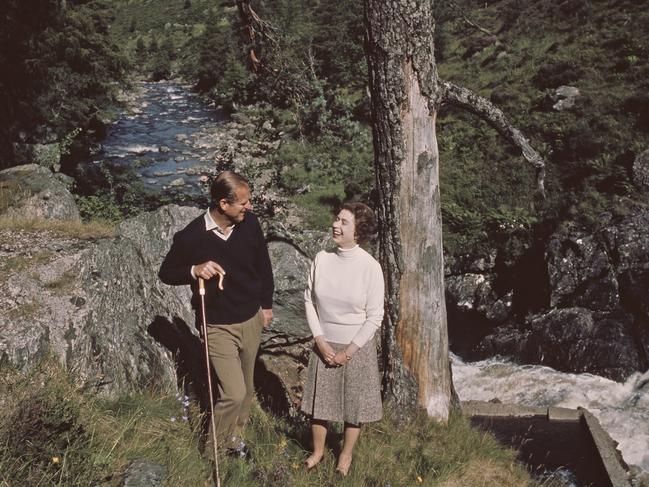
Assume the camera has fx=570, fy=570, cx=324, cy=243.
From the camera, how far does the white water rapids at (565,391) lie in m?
9.21

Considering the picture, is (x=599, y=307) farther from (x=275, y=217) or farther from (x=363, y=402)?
(x=363, y=402)

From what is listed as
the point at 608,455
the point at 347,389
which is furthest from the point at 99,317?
the point at 608,455

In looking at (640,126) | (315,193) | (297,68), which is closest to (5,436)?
(297,68)

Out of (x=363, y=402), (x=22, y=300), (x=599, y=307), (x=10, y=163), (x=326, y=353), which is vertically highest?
(x=10, y=163)

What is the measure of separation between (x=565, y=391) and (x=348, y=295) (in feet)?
26.5

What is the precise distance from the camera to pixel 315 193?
67.9 feet

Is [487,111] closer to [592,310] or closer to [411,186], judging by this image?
[411,186]

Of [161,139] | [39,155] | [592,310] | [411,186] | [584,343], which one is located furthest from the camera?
[161,139]

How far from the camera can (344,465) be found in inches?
165

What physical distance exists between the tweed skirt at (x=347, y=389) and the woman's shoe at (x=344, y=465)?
288 millimetres

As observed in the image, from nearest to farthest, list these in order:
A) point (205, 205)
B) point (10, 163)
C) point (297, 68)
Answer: point (297, 68) < point (205, 205) < point (10, 163)

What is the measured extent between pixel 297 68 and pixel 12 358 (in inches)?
189

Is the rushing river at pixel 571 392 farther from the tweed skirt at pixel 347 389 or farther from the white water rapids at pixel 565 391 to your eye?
the tweed skirt at pixel 347 389

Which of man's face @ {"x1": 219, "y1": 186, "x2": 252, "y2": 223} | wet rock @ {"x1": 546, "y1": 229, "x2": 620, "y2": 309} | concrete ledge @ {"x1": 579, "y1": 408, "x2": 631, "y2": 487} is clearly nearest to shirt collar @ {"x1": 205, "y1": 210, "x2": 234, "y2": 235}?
man's face @ {"x1": 219, "y1": 186, "x2": 252, "y2": 223}
